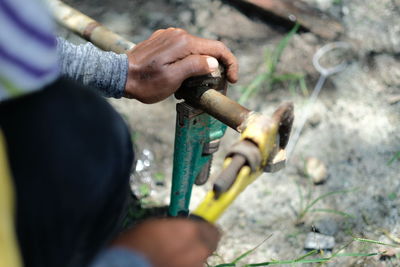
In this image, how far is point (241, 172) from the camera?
84 centimetres

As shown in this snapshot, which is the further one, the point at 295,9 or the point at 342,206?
the point at 295,9

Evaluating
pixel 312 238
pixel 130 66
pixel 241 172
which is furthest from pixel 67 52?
pixel 312 238

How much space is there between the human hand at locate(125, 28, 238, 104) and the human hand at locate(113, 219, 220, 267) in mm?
471

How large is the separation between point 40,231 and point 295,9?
2071mm

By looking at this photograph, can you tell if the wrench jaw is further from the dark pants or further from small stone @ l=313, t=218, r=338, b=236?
small stone @ l=313, t=218, r=338, b=236

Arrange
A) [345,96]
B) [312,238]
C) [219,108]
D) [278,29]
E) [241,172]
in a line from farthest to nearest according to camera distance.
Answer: [278,29], [345,96], [312,238], [219,108], [241,172]

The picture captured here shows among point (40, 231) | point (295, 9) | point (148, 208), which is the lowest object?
point (148, 208)

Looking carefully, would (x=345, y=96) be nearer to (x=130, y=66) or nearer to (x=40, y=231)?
(x=130, y=66)

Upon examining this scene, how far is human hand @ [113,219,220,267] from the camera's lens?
65 cm

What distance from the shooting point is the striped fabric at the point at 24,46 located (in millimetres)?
465

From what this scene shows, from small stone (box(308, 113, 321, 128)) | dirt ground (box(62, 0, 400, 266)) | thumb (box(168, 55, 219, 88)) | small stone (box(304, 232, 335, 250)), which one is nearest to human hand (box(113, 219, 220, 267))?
thumb (box(168, 55, 219, 88))

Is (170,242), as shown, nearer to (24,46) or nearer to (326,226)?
(24,46)

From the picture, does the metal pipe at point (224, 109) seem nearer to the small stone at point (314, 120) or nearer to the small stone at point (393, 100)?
the small stone at point (314, 120)

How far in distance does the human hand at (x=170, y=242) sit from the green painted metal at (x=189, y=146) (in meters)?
0.48
